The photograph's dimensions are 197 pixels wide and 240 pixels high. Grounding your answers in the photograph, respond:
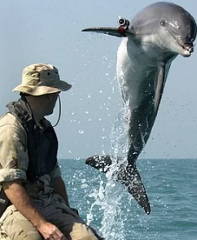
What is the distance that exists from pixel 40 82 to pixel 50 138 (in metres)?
0.54

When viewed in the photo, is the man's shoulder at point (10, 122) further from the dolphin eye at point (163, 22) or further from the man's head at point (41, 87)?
the dolphin eye at point (163, 22)

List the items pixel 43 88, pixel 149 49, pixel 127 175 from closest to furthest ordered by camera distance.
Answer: pixel 43 88 → pixel 149 49 → pixel 127 175

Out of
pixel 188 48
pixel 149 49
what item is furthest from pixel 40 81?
pixel 149 49

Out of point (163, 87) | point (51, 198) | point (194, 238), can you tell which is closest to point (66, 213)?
point (51, 198)

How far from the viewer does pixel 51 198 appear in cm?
667

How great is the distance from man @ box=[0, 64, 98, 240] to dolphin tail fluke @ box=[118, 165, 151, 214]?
2.63 meters

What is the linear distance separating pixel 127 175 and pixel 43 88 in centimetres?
357

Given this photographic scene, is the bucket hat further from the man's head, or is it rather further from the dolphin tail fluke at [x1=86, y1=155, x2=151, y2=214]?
the dolphin tail fluke at [x1=86, y1=155, x2=151, y2=214]

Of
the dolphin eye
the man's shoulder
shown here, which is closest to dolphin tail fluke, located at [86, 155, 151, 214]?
the dolphin eye

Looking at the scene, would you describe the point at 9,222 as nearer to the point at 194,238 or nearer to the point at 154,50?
the point at 154,50

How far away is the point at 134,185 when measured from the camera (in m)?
9.52

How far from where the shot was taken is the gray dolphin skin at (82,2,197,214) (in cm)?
763

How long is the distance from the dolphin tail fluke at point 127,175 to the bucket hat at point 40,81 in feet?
10.5

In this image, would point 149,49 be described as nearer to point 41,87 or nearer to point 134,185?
point 41,87
